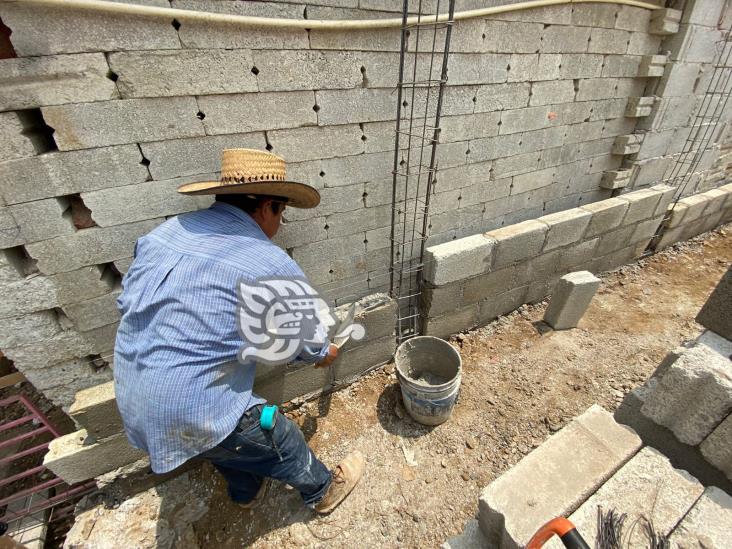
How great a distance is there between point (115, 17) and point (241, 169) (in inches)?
43.3

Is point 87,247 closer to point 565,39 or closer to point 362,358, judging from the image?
point 362,358

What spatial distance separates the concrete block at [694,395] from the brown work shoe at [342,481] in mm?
2219

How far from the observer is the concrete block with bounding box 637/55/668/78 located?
4.43 meters

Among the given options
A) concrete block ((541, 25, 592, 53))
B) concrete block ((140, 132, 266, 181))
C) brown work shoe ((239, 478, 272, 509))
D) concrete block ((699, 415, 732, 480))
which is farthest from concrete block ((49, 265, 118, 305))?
concrete block ((541, 25, 592, 53))

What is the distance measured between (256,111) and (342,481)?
302 centimetres

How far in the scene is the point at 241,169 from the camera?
2.03m

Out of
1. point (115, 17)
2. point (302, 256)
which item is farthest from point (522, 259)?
point (115, 17)

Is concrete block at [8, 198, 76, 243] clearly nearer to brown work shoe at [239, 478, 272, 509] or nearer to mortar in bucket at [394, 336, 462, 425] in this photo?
brown work shoe at [239, 478, 272, 509]

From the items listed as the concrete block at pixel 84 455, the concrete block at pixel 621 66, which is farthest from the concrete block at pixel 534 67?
the concrete block at pixel 84 455

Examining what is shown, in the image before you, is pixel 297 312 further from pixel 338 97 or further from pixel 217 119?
pixel 338 97

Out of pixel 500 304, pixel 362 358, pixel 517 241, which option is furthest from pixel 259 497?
pixel 517 241

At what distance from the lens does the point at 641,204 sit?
468 cm

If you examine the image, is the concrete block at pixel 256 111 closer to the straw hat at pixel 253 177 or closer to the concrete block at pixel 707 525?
the straw hat at pixel 253 177

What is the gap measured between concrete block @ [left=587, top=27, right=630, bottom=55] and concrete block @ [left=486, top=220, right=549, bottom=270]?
2.21 m
